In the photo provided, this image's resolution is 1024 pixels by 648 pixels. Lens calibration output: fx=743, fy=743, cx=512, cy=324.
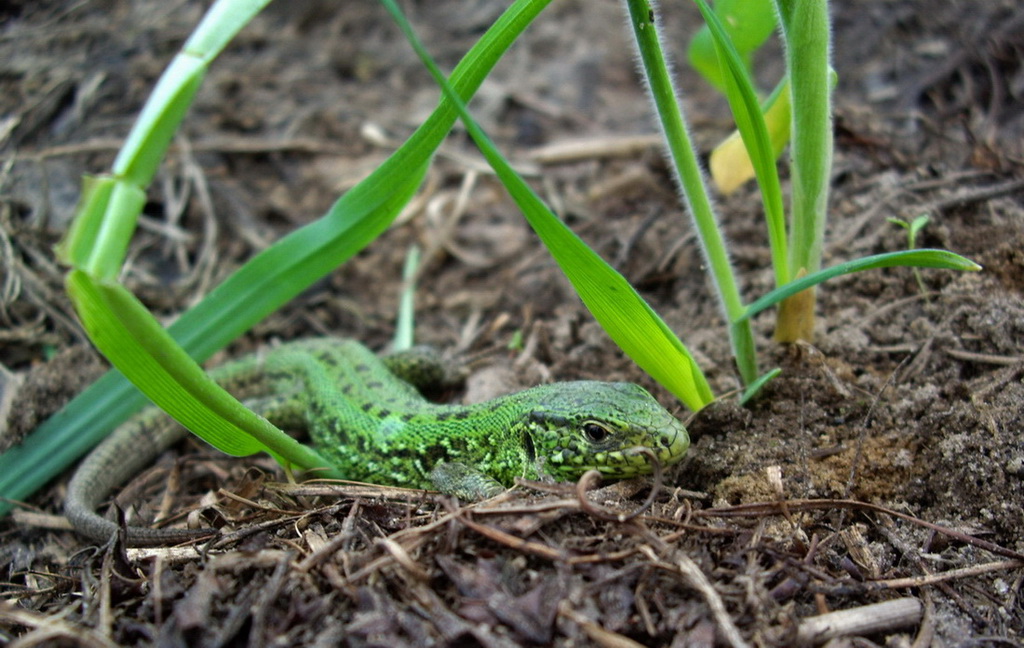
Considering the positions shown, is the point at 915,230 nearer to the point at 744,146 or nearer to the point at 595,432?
the point at 744,146

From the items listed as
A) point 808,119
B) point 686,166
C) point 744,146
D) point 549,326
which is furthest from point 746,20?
point 549,326

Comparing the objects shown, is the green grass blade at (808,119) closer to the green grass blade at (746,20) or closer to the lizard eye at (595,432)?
the green grass blade at (746,20)

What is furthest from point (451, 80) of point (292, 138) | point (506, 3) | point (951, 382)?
point (506, 3)

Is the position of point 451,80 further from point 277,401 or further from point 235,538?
point 277,401

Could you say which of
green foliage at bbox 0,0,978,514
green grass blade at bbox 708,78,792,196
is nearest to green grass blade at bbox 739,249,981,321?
green foliage at bbox 0,0,978,514

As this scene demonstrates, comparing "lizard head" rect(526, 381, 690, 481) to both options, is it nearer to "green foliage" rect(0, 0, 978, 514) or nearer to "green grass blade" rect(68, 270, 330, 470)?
"green foliage" rect(0, 0, 978, 514)
